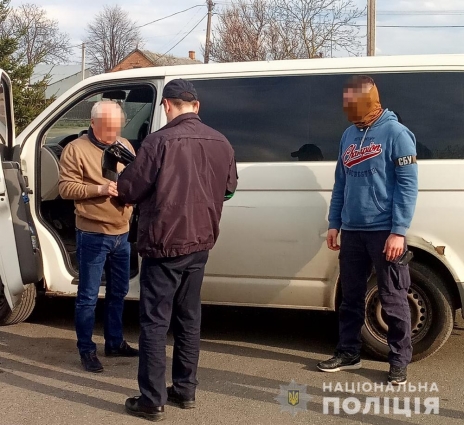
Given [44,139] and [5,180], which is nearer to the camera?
[5,180]

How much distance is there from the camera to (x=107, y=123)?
420 cm

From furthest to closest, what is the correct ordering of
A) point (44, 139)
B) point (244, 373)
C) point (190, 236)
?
point (44, 139)
point (244, 373)
point (190, 236)

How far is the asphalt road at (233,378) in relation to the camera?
3.65 meters

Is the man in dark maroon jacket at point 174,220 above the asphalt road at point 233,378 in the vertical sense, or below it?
above

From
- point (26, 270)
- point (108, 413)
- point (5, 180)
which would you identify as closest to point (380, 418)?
point (108, 413)

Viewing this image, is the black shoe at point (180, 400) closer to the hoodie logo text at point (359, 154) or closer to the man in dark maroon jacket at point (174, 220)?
the man in dark maroon jacket at point (174, 220)

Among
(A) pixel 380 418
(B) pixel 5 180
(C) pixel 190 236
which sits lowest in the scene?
(A) pixel 380 418

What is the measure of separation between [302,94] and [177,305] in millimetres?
1800

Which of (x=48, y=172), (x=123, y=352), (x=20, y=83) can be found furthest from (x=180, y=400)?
(x=20, y=83)

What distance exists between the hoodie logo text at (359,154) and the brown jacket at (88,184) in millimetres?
1381

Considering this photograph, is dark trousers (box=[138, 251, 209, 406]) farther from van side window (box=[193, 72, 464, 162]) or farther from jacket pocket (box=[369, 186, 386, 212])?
van side window (box=[193, 72, 464, 162])

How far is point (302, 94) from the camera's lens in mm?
4527

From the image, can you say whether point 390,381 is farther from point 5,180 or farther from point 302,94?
point 5,180

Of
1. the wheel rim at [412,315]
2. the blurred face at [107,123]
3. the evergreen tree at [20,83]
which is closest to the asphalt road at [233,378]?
the wheel rim at [412,315]
